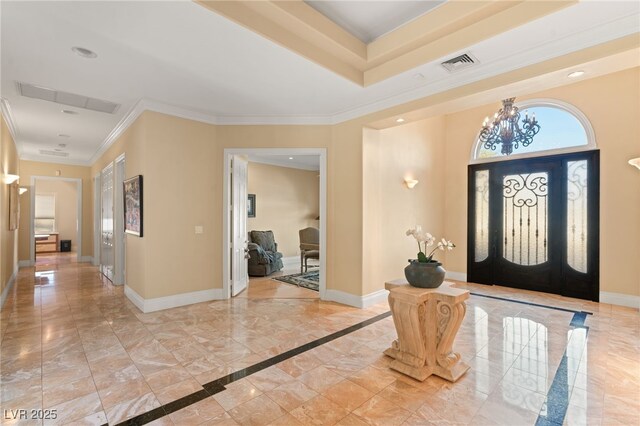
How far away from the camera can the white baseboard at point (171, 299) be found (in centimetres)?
422

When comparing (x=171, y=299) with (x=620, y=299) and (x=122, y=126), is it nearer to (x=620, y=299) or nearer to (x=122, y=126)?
(x=122, y=126)

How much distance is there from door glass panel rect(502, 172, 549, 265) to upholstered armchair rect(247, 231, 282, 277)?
477cm

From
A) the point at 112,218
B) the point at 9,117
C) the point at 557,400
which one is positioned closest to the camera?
the point at 557,400

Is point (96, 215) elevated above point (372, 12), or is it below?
below

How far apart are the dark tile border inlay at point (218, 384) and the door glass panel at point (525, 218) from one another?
391cm

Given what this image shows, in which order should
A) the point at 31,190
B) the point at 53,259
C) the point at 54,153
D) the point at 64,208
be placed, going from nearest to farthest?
the point at 54,153, the point at 31,190, the point at 53,259, the point at 64,208

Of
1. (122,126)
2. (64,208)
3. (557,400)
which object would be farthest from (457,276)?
(64,208)

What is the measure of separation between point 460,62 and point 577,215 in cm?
376

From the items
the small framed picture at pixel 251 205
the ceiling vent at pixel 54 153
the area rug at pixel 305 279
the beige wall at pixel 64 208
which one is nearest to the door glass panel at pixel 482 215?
the area rug at pixel 305 279

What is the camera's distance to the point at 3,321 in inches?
151

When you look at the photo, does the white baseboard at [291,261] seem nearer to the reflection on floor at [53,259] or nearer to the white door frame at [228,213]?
the white door frame at [228,213]

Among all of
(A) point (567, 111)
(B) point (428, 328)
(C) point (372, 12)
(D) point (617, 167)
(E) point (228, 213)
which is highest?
(C) point (372, 12)

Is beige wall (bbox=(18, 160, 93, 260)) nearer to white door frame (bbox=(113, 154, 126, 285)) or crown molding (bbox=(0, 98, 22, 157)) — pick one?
crown molding (bbox=(0, 98, 22, 157))

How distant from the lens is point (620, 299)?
4590mm
